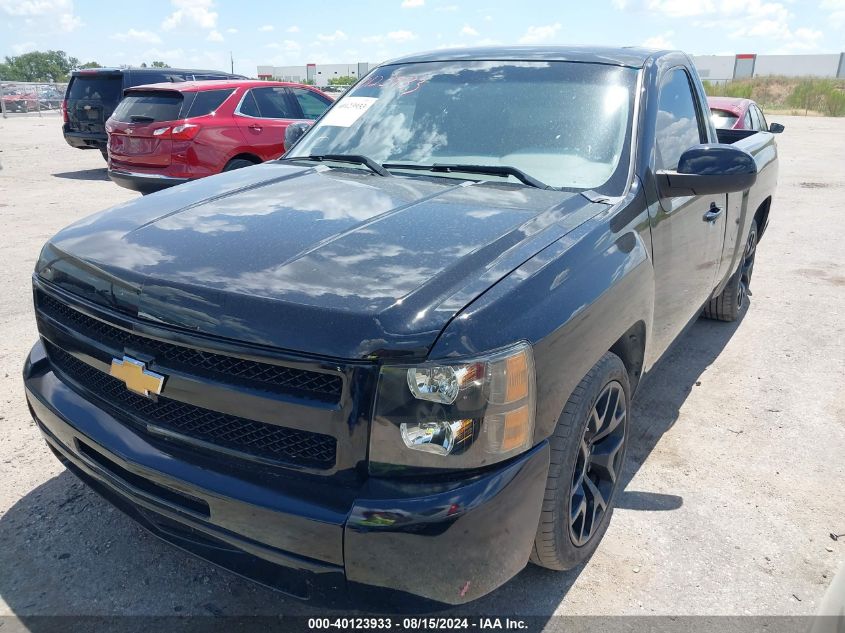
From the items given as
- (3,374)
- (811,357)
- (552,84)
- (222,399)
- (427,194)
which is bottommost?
(811,357)

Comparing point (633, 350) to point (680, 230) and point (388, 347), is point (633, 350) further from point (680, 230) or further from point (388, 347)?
point (388, 347)

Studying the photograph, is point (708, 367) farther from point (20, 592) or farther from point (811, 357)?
point (20, 592)

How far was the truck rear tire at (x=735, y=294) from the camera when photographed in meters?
5.09

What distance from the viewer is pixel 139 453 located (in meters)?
2.06

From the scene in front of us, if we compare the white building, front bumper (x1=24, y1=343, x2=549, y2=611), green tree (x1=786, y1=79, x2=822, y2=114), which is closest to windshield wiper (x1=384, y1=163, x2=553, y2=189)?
front bumper (x1=24, y1=343, x2=549, y2=611)

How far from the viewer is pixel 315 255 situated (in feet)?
6.90

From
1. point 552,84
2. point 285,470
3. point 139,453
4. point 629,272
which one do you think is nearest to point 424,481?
point 285,470

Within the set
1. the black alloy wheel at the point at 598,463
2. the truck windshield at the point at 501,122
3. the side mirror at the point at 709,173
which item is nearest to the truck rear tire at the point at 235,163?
the truck windshield at the point at 501,122

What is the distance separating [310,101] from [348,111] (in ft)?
23.8

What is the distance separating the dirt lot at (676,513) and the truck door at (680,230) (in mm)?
632

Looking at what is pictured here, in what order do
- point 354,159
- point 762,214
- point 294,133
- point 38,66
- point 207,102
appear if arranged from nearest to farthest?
point 354,159
point 294,133
point 762,214
point 207,102
point 38,66

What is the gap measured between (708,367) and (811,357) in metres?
0.77

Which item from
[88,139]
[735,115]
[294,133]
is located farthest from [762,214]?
[88,139]

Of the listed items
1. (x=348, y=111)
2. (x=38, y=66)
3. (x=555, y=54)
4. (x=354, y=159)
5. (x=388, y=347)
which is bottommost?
(x=38, y=66)
